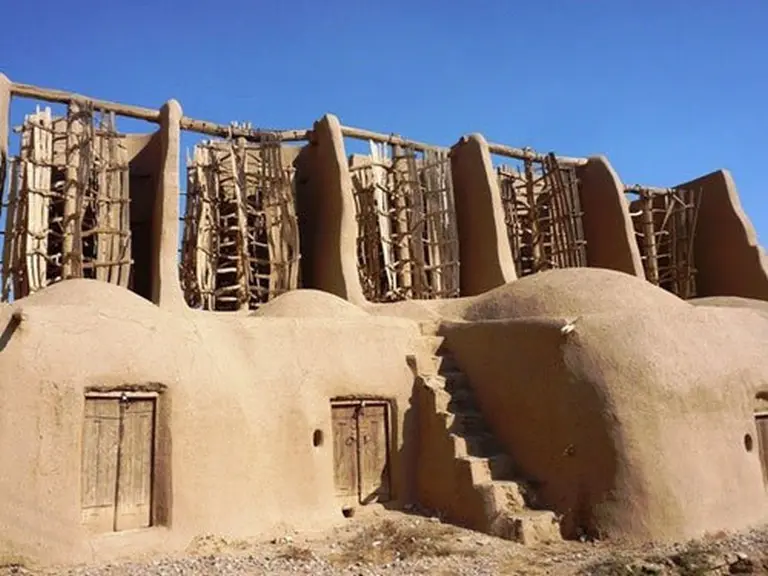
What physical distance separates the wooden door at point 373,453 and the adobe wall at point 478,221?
19.2 feet

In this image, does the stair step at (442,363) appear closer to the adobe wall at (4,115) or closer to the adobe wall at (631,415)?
the adobe wall at (631,415)

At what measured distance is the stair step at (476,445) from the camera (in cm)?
1216

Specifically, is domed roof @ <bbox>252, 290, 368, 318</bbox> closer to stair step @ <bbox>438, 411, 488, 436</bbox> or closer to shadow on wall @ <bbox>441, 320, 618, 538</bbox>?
shadow on wall @ <bbox>441, 320, 618, 538</bbox>

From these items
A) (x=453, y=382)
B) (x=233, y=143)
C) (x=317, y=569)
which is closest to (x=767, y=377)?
(x=453, y=382)

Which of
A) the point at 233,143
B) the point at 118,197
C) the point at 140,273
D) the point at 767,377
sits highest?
the point at 233,143

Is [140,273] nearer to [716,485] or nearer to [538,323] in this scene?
[538,323]

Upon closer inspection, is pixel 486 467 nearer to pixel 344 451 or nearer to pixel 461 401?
pixel 461 401

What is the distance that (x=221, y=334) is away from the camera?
1147 cm

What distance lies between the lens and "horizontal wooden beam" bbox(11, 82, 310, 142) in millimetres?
14289

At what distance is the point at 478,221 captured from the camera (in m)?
18.4

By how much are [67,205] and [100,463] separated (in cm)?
632

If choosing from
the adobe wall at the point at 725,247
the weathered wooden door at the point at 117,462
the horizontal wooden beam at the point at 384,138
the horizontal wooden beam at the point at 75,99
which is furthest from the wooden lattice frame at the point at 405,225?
the weathered wooden door at the point at 117,462

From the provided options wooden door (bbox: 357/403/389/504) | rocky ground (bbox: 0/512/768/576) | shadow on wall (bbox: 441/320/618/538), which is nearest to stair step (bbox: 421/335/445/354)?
shadow on wall (bbox: 441/320/618/538)

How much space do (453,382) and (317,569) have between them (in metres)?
4.73
